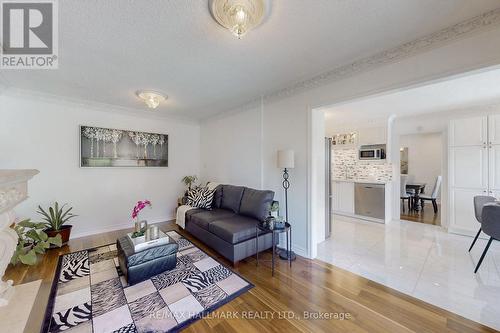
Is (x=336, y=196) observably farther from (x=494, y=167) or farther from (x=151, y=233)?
(x=151, y=233)

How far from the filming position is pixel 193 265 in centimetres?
257

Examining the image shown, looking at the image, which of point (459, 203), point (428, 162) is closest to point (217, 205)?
point (459, 203)

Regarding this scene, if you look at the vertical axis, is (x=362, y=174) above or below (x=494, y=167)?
below

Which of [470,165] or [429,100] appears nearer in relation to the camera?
[429,100]

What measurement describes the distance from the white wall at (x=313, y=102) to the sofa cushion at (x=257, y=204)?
0.34 metres

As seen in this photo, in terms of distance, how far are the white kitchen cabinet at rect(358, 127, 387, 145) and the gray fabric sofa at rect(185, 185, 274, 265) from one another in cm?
342

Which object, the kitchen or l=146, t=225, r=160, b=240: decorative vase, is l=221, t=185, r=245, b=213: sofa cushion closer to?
l=146, t=225, r=160, b=240: decorative vase

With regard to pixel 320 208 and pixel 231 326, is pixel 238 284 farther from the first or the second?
pixel 320 208

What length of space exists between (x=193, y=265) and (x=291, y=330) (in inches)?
57.9

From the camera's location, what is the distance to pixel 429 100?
3488mm

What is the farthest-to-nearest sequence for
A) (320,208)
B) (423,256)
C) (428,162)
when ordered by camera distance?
(428,162)
(320,208)
(423,256)

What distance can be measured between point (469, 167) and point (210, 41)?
5.02 meters

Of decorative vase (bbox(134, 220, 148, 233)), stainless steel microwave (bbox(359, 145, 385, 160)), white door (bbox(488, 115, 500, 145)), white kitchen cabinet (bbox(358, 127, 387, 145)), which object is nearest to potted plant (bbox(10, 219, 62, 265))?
decorative vase (bbox(134, 220, 148, 233))

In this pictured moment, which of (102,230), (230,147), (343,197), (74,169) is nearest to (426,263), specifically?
(343,197)
